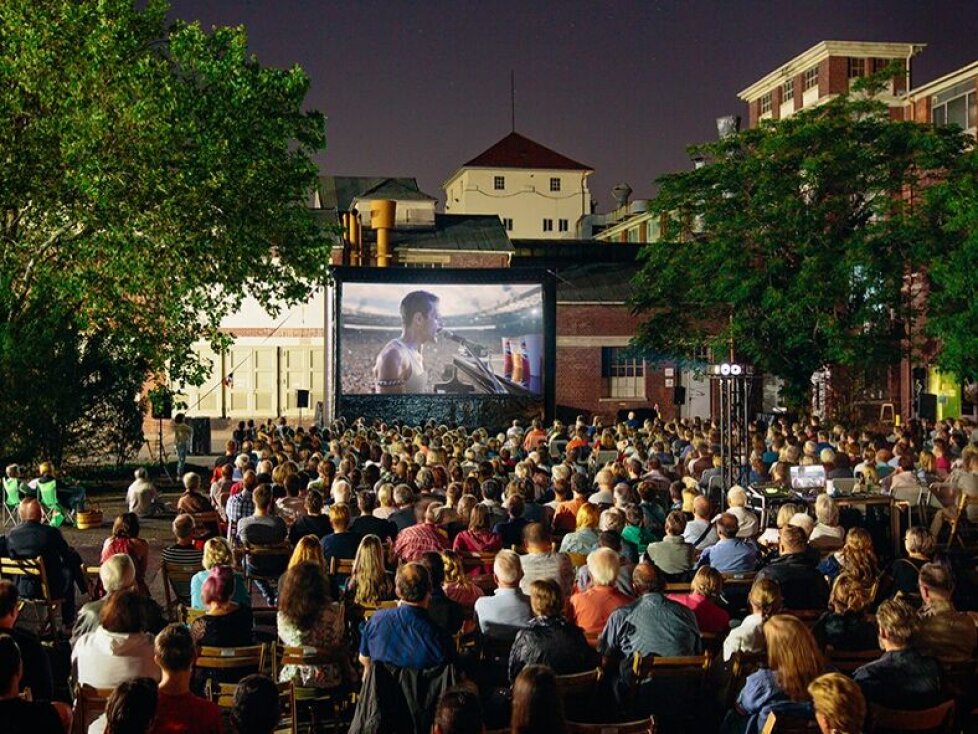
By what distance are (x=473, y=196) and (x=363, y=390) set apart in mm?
65407

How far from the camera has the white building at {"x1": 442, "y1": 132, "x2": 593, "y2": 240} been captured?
310ft

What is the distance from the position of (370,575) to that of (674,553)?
287 centimetres

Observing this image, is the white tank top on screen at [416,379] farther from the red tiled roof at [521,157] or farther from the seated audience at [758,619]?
the red tiled roof at [521,157]

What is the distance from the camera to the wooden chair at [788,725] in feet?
17.9

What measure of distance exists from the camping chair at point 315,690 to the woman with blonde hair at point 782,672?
248 centimetres

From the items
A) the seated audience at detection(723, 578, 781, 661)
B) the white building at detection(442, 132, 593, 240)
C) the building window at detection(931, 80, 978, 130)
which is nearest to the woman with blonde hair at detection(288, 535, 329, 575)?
the seated audience at detection(723, 578, 781, 661)

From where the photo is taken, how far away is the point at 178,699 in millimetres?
5398

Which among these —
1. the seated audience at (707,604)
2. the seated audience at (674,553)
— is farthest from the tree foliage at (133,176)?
the seated audience at (707,604)

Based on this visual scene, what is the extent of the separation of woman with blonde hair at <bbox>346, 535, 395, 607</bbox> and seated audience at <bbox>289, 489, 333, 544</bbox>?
269 cm

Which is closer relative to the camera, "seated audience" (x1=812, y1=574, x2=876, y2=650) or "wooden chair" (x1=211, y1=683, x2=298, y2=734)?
"wooden chair" (x1=211, y1=683, x2=298, y2=734)

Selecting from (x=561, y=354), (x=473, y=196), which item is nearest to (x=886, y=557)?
(x=561, y=354)

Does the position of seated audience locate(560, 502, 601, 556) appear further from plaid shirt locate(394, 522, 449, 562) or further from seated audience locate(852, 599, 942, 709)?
seated audience locate(852, 599, 942, 709)

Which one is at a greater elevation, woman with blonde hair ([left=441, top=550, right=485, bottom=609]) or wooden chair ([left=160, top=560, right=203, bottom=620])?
woman with blonde hair ([left=441, top=550, right=485, bottom=609])

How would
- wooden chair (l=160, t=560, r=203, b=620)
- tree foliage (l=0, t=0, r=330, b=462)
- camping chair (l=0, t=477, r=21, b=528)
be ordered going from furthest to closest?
tree foliage (l=0, t=0, r=330, b=462) < camping chair (l=0, t=477, r=21, b=528) < wooden chair (l=160, t=560, r=203, b=620)
